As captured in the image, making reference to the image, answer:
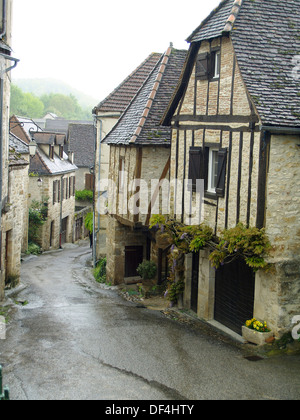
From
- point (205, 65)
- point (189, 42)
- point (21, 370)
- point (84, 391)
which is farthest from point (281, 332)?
point (189, 42)

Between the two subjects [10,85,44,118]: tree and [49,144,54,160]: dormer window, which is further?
[10,85,44,118]: tree

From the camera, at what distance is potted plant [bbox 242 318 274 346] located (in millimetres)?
11031

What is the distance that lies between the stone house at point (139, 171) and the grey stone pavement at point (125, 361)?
3.57 metres

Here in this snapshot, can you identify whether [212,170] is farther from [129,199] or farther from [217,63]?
[129,199]

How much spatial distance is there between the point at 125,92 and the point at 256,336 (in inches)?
612

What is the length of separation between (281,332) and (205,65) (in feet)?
22.2

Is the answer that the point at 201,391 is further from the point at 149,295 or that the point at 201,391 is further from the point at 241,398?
the point at 149,295

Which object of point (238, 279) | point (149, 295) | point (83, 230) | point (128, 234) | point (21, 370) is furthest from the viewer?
point (83, 230)

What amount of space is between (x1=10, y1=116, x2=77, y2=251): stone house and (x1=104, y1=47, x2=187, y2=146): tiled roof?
12.8 meters

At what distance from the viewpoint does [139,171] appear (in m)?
17.1

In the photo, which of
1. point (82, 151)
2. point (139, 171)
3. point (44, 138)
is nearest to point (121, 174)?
point (139, 171)

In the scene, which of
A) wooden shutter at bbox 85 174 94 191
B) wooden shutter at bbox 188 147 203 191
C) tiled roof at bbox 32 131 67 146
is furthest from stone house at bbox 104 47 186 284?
wooden shutter at bbox 85 174 94 191

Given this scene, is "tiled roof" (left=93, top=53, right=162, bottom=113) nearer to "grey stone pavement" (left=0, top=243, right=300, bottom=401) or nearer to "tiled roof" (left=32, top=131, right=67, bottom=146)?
"grey stone pavement" (left=0, top=243, right=300, bottom=401)

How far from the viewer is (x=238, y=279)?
12617 mm
